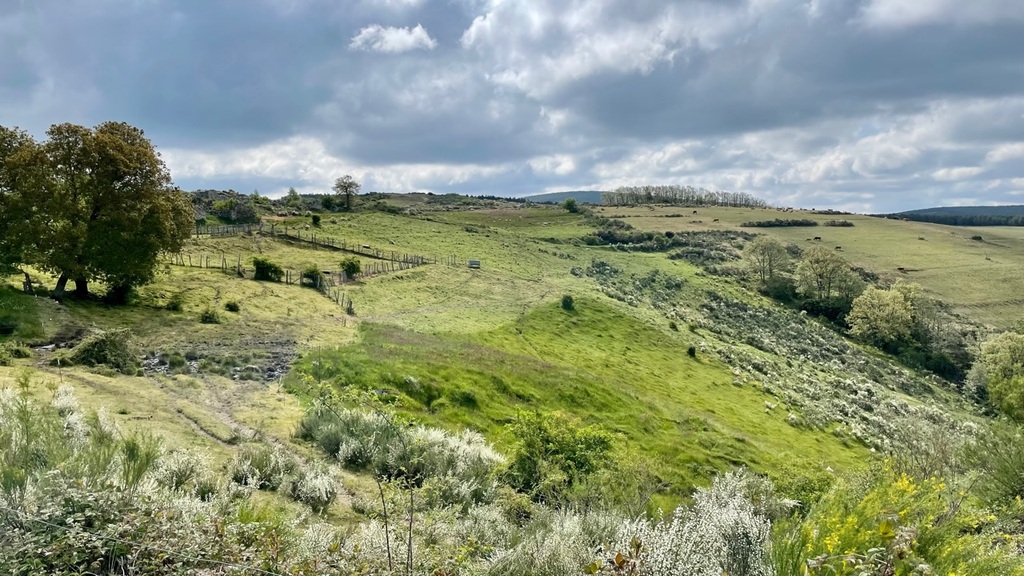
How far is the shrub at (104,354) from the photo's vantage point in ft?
58.1

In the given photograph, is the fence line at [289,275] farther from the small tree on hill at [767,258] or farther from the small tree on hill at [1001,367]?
the small tree on hill at [767,258]

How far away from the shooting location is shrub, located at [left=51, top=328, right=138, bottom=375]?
17719 millimetres

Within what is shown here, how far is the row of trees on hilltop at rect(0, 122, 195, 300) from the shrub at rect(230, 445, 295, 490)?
22.9 meters

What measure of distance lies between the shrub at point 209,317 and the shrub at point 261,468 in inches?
810

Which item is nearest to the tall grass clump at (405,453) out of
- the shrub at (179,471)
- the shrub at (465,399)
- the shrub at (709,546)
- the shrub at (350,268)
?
the shrub at (179,471)

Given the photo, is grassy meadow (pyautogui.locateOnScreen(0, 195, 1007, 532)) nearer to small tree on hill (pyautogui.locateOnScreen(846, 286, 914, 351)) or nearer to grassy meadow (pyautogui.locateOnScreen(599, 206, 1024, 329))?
grassy meadow (pyautogui.locateOnScreen(599, 206, 1024, 329))

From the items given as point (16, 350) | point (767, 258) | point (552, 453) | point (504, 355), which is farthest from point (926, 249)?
point (16, 350)

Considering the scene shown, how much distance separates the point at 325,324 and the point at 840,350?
55.9m

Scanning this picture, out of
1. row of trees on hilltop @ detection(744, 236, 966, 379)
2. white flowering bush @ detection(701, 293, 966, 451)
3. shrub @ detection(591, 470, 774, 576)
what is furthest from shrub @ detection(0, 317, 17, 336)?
row of trees on hilltop @ detection(744, 236, 966, 379)

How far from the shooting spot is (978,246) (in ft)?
340

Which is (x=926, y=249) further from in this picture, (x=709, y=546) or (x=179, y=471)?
(x=179, y=471)

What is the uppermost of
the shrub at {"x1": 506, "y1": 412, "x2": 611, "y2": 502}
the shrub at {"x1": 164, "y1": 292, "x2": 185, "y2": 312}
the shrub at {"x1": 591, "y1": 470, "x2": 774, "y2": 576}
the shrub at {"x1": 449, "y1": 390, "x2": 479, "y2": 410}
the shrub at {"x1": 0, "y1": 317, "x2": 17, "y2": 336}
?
the shrub at {"x1": 591, "y1": 470, "x2": 774, "y2": 576}

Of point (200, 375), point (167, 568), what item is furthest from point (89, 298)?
point (167, 568)

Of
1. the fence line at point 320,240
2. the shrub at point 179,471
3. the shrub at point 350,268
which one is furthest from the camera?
the fence line at point 320,240
